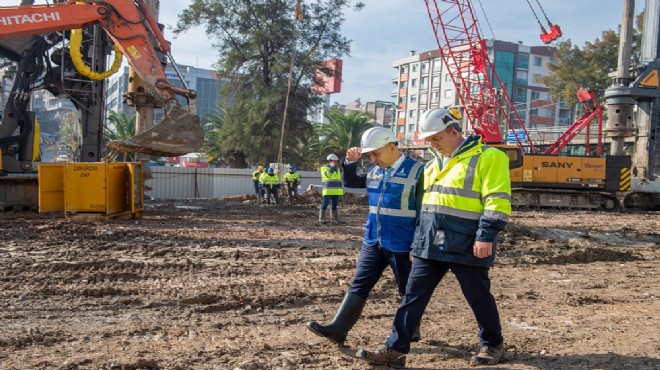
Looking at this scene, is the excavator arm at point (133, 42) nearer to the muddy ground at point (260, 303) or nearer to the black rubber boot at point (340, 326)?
the muddy ground at point (260, 303)

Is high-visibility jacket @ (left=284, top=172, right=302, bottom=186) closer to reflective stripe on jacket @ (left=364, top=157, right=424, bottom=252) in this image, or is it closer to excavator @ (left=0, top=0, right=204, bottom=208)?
excavator @ (left=0, top=0, right=204, bottom=208)

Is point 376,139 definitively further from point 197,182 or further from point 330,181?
point 197,182

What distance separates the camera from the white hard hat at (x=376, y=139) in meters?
4.70

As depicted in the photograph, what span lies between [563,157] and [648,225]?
21.1 feet

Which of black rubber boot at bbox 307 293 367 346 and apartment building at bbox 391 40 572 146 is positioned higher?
apartment building at bbox 391 40 572 146

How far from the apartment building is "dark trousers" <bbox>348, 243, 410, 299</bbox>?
2579 inches

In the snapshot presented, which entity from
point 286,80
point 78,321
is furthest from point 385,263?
point 286,80

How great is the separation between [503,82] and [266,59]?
41800mm

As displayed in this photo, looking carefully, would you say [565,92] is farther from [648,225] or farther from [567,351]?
[567,351]

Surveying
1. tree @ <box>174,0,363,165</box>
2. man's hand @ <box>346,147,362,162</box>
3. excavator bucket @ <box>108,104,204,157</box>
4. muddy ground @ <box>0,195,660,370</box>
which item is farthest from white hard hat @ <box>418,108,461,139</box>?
tree @ <box>174,0,363,165</box>

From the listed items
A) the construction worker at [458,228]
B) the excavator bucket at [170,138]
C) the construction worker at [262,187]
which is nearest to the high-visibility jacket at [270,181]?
the construction worker at [262,187]

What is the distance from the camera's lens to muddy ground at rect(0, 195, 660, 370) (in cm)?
443

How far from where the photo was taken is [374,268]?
469cm

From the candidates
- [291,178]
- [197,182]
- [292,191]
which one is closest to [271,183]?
[291,178]
